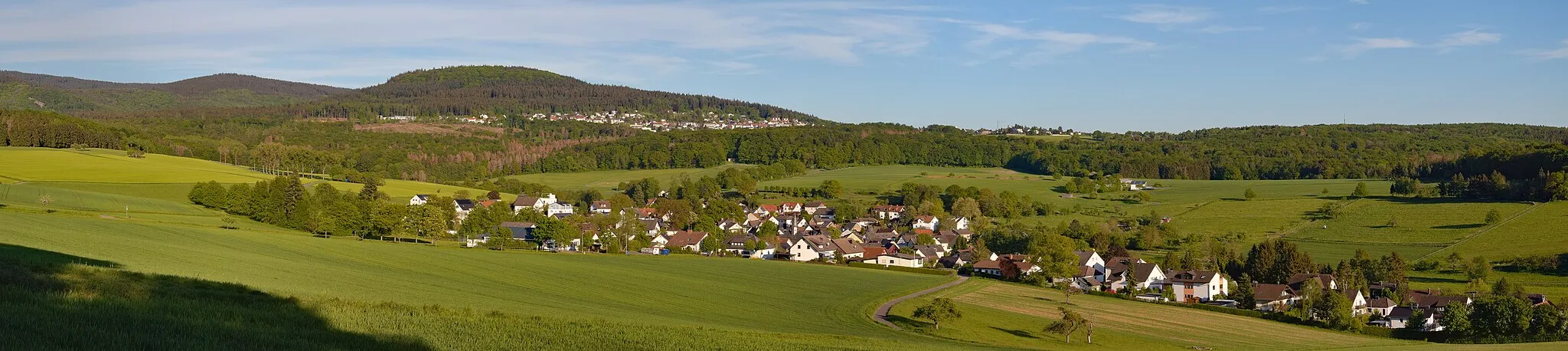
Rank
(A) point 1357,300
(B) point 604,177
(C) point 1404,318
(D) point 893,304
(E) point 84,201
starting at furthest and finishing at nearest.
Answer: (B) point 604,177, (E) point 84,201, (A) point 1357,300, (C) point 1404,318, (D) point 893,304

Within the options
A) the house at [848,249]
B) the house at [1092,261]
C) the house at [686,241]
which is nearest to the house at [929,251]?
the house at [848,249]

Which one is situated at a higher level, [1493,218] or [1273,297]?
[1493,218]

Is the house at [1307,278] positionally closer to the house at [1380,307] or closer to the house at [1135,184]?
the house at [1380,307]

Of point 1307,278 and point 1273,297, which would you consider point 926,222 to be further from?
point 1273,297

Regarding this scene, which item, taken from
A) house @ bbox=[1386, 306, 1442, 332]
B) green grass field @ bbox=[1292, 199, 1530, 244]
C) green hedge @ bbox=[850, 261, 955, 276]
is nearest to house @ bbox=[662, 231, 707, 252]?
green hedge @ bbox=[850, 261, 955, 276]

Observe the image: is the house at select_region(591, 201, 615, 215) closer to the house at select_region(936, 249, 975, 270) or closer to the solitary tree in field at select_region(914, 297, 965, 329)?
the house at select_region(936, 249, 975, 270)

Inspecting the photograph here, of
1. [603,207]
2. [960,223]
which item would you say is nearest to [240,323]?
[960,223]
